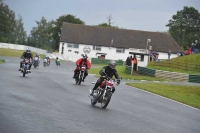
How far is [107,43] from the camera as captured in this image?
104938 mm

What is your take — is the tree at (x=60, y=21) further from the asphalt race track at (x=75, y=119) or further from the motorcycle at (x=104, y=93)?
the motorcycle at (x=104, y=93)

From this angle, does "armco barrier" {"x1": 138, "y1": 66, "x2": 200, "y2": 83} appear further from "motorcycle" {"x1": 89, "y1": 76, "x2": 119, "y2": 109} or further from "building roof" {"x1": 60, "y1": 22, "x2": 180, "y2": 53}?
"building roof" {"x1": 60, "y1": 22, "x2": 180, "y2": 53}

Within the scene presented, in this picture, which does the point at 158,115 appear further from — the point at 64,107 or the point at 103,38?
the point at 103,38

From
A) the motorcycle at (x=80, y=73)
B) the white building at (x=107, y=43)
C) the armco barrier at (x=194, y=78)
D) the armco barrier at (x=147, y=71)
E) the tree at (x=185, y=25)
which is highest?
the tree at (x=185, y=25)

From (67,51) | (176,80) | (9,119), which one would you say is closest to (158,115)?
(9,119)

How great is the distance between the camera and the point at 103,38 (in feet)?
349

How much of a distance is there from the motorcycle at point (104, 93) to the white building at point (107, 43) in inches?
3356

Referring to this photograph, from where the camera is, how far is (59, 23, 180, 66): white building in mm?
104062

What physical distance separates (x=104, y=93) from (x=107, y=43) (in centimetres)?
8876

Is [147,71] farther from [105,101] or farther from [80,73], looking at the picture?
[105,101]

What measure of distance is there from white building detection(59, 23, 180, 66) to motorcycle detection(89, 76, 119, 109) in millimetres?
85248

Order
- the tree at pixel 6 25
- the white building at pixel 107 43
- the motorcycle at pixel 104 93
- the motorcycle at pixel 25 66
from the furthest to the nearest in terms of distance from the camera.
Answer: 1. the tree at pixel 6 25
2. the white building at pixel 107 43
3. the motorcycle at pixel 25 66
4. the motorcycle at pixel 104 93

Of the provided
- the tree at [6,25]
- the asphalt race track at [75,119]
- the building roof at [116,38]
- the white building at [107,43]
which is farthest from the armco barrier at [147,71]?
the tree at [6,25]

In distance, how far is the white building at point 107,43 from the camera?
104062mm
